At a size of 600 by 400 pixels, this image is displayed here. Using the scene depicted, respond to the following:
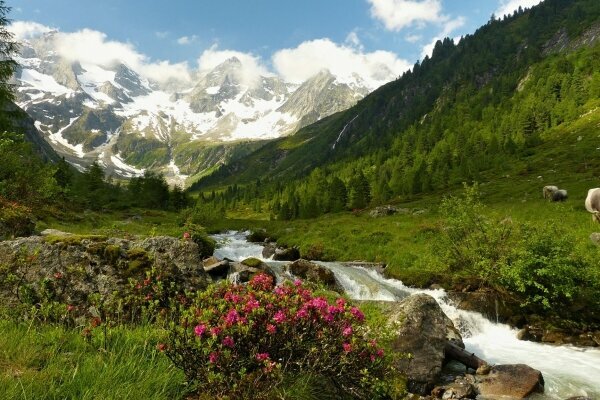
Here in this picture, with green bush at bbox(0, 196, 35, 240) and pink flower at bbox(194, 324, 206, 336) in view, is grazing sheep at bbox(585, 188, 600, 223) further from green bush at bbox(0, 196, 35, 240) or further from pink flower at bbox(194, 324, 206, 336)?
green bush at bbox(0, 196, 35, 240)

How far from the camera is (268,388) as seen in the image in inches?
215

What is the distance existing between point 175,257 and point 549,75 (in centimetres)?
21757

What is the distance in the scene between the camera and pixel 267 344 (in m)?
5.89

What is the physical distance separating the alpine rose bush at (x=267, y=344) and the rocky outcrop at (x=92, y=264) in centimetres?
383


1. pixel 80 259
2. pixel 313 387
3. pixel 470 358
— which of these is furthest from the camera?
pixel 470 358

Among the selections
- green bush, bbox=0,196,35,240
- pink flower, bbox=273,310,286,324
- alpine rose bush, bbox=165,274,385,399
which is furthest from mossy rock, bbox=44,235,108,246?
pink flower, bbox=273,310,286,324

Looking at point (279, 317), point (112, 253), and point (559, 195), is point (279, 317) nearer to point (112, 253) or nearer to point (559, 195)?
point (112, 253)

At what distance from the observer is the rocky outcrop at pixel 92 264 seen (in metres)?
9.25

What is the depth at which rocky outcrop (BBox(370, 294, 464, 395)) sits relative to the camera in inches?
507

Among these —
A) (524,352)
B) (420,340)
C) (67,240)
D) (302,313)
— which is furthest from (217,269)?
(302,313)

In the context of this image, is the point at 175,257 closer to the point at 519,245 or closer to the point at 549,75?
the point at 519,245

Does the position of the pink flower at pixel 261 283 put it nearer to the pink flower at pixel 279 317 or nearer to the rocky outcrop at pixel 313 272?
the pink flower at pixel 279 317

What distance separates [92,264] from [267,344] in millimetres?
6749

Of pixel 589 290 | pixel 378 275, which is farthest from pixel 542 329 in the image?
pixel 378 275
